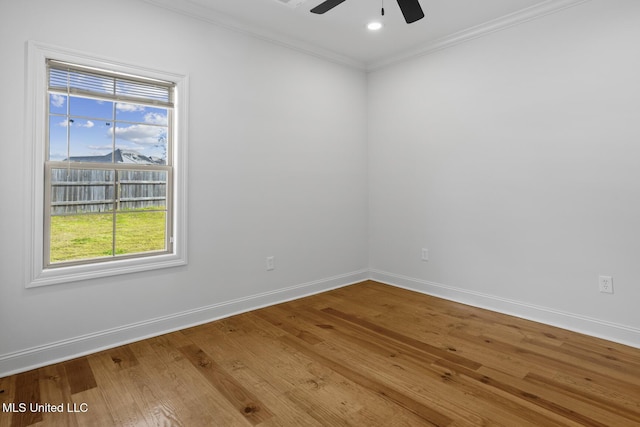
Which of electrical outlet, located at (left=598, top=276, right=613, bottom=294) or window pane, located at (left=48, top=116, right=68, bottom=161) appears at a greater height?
window pane, located at (left=48, top=116, right=68, bottom=161)

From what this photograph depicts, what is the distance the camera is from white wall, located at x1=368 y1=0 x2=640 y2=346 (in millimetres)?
2654

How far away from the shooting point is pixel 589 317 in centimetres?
281

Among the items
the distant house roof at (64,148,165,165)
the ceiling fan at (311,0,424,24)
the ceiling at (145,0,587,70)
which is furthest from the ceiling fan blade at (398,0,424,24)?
the distant house roof at (64,148,165,165)

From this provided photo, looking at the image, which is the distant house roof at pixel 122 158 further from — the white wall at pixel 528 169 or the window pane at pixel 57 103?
the white wall at pixel 528 169

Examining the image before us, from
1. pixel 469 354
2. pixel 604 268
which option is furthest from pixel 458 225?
pixel 469 354

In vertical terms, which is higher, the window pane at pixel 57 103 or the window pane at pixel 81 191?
the window pane at pixel 57 103

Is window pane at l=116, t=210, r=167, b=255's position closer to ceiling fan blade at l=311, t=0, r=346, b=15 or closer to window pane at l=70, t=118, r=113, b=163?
window pane at l=70, t=118, r=113, b=163

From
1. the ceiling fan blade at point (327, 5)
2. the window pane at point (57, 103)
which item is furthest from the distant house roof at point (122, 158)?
the ceiling fan blade at point (327, 5)

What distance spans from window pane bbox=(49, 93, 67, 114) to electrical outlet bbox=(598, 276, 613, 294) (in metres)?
4.26

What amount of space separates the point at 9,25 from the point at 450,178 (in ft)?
12.3

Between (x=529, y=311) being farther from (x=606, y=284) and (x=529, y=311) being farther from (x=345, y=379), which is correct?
(x=345, y=379)

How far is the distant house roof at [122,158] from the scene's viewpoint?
256 cm

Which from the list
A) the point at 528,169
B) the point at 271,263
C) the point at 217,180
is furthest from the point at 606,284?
the point at 217,180

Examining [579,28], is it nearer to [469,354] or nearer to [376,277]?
[469,354]
